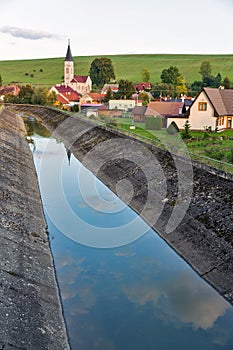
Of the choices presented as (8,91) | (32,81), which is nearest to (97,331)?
(8,91)

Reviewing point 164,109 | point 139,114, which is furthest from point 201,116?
point 139,114

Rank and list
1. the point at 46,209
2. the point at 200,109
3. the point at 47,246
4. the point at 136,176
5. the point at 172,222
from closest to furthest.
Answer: the point at 47,246 → the point at 172,222 → the point at 46,209 → the point at 136,176 → the point at 200,109

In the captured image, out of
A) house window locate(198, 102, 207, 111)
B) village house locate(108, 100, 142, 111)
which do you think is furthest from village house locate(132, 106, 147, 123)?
village house locate(108, 100, 142, 111)

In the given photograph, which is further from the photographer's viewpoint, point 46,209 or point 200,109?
point 200,109

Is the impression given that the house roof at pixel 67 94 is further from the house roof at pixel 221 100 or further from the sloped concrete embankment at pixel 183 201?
the sloped concrete embankment at pixel 183 201

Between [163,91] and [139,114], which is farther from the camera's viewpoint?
[163,91]

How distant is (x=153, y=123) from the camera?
6147 centimetres

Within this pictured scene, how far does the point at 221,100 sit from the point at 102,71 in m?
124

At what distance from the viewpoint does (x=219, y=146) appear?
139 ft

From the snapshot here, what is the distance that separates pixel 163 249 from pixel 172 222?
8.33 feet

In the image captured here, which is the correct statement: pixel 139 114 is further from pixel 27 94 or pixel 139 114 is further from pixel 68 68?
pixel 68 68

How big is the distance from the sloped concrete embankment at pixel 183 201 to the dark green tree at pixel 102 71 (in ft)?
454

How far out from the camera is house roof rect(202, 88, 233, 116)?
59144mm

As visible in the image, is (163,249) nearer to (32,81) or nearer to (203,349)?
(203,349)
